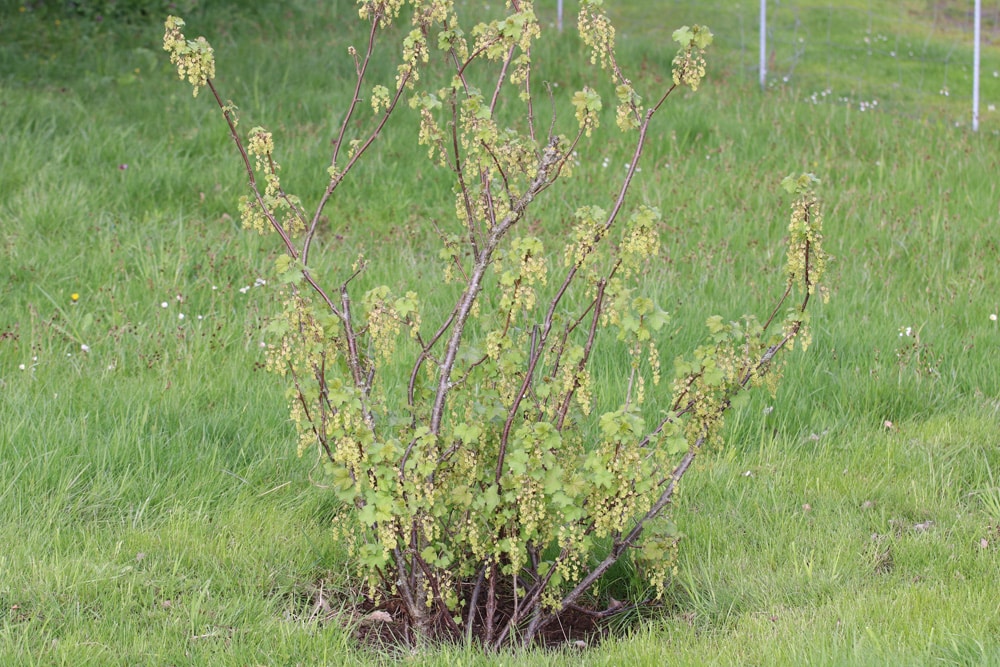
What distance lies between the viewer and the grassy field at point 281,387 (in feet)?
10.7

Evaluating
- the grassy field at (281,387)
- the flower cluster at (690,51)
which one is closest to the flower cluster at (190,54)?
the flower cluster at (690,51)

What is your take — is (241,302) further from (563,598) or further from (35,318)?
(563,598)

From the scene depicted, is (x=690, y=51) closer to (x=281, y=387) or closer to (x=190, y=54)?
(x=190, y=54)

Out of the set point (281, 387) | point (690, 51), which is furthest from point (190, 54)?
point (281, 387)

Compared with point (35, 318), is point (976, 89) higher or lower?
higher

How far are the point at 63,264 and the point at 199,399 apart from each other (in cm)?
174

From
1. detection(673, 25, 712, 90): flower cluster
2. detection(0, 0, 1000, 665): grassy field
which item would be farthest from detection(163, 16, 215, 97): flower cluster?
detection(0, 0, 1000, 665): grassy field

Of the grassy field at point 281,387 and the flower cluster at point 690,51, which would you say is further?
the grassy field at point 281,387

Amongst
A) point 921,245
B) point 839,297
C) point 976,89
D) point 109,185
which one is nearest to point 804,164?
point 921,245

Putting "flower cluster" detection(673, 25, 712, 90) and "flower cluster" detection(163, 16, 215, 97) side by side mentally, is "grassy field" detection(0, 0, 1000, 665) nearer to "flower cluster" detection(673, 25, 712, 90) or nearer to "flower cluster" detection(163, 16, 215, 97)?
"flower cluster" detection(673, 25, 712, 90)

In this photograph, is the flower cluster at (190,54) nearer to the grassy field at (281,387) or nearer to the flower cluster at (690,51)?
the flower cluster at (690,51)

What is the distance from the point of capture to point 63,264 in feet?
19.1

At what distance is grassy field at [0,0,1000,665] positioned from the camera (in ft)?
10.7

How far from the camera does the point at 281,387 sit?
186 inches
